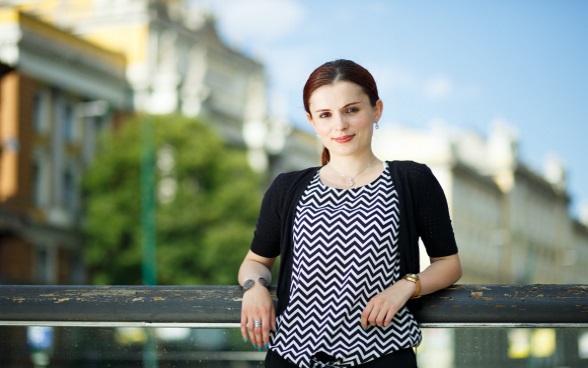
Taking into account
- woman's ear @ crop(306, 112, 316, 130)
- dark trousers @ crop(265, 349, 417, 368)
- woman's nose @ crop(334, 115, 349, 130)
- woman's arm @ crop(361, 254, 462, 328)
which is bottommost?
dark trousers @ crop(265, 349, 417, 368)

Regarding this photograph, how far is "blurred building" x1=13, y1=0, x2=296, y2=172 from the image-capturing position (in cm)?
4716

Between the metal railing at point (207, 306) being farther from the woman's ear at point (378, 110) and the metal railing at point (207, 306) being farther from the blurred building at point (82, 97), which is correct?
the blurred building at point (82, 97)

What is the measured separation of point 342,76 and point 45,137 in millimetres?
40026

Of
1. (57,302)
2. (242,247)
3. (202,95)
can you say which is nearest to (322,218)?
(57,302)

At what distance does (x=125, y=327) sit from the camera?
11.5 feet

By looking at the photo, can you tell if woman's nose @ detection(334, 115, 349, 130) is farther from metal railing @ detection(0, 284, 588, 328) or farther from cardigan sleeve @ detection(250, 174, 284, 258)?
metal railing @ detection(0, 284, 588, 328)

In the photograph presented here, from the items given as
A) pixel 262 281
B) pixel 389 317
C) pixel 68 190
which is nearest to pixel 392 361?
pixel 389 317

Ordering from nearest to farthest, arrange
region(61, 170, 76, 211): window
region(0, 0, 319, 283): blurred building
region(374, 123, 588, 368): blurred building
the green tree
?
1. the green tree
2. region(0, 0, 319, 283): blurred building
3. region(61, 170, 76, 211): window
4. region(374, 123, 588, 368): blurred building

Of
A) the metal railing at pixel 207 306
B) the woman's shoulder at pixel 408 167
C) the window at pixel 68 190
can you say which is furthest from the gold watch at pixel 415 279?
the window at pixel 68 190

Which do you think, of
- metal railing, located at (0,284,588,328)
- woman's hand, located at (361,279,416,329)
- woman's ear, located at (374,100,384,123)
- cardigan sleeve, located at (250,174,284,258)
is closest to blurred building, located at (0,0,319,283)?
metal railing, located at (0,284,588,328)

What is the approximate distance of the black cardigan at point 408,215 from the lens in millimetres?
3162

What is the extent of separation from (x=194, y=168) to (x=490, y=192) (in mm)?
50664

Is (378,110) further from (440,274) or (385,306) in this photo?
(385,306)

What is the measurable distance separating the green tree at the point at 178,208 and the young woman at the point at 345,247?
107 feet
